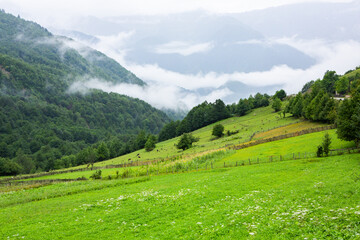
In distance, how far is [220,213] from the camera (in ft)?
66.2

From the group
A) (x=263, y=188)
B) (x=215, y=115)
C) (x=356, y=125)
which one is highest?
(x=215, y=115)

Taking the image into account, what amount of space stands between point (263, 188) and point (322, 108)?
69.0 metres

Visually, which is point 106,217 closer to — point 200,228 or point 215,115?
point 200,228

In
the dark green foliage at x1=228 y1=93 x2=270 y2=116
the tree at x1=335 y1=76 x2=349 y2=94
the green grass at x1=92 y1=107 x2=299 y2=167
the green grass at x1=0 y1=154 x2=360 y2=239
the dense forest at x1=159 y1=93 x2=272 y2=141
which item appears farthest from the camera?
the dense forest at x1=159 y1=93 x2=272 y2=141

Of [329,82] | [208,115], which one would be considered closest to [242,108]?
[208,115]

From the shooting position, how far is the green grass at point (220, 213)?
15.3 m

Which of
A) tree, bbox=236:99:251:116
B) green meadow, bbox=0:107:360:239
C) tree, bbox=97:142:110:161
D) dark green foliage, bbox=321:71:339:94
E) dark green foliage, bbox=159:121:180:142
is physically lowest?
green meadow, bbox=0:107:360:239

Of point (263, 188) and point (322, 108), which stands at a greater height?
point (322, 108)

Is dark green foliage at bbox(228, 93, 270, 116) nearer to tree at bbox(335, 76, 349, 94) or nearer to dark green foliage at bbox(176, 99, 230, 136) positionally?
dark green foliage at bbox(176, 99, 230, 136)

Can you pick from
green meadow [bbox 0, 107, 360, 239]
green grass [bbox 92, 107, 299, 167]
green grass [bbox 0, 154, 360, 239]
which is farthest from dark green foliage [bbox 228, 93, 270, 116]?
green grass [bbox 0, 154, 360, 239]

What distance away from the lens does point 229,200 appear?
79.2 feet

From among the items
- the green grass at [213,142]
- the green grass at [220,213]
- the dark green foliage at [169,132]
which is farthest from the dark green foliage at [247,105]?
the green grass at [220,213]

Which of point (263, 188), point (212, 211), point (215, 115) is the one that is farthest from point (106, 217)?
point (215, 115)

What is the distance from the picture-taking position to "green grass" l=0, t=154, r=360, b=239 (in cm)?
1532
